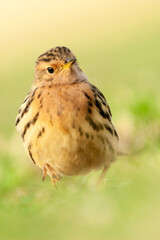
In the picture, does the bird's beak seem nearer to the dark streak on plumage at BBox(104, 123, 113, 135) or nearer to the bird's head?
the bird's head

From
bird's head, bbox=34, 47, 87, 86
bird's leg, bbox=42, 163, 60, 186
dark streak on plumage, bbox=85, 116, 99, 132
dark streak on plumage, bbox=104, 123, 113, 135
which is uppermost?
bird's head, bbox=34, 47, 87, 86

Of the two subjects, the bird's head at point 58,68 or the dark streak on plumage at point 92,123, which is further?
the bird's head at point 58,68

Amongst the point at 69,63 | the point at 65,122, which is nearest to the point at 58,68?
the point at 69,63

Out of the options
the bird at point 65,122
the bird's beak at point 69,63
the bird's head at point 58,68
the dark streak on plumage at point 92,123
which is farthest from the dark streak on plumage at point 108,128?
the bird's beak at point 69,63

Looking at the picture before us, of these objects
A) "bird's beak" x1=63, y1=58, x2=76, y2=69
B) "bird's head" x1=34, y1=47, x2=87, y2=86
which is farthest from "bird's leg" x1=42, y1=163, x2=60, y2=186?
"bird's beak" x1=63, y1=58, x2=76, y2=69

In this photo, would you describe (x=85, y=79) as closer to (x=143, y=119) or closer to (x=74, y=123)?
(x=74, y=123)

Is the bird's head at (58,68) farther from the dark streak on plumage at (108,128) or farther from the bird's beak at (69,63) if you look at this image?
the dark streak on plumage at (108,128)

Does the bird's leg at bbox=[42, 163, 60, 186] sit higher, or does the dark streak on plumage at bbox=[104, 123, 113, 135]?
the dark streak on plumage at bbox=[104, 123, 113, 135]

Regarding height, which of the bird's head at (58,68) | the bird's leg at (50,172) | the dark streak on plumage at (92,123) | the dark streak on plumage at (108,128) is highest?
the bird's head at (58,68)
